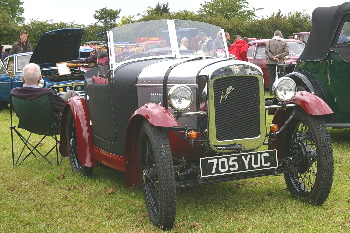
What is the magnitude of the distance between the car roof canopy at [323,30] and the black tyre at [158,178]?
443 centimetres

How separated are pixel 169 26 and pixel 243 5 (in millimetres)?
63324

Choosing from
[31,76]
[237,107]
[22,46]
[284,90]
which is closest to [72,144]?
[31,76]

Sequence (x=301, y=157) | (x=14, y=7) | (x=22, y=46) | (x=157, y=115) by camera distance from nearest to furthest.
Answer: (x=157, y=115) < (x=301, y=157) < (x=22, y=46) < (x=14, y=7)

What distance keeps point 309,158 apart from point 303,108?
1.57 feet

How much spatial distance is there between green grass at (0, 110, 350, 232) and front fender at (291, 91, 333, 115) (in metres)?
0.88

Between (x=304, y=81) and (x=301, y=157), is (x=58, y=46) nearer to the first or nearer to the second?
(x=304, y=81)

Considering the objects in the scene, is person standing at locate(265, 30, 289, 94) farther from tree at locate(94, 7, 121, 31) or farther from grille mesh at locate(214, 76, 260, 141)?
tree at locate(94, 7, 121, 31)

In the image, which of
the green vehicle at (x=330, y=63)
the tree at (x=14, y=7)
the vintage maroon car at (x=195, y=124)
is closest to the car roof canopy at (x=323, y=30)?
the green vehicle at (x=330, y=63)

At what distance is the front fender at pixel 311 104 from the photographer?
16.1ft

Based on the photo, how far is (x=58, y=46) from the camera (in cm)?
1184

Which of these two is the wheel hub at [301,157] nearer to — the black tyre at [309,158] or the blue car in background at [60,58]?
the black tyre at [309,158]

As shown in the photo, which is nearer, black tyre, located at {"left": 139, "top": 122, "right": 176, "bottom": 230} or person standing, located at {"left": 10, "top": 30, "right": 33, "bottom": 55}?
black tyre, located at {"left": 139, "top": 122, "right": 176, "bottom": 230}

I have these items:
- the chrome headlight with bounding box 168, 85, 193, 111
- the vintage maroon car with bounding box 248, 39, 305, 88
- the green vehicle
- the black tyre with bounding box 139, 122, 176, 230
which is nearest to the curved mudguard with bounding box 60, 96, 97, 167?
the black tyre with bounding box 139, 122, 176, 230

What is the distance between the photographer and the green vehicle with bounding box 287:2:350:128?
7934 millimetres
